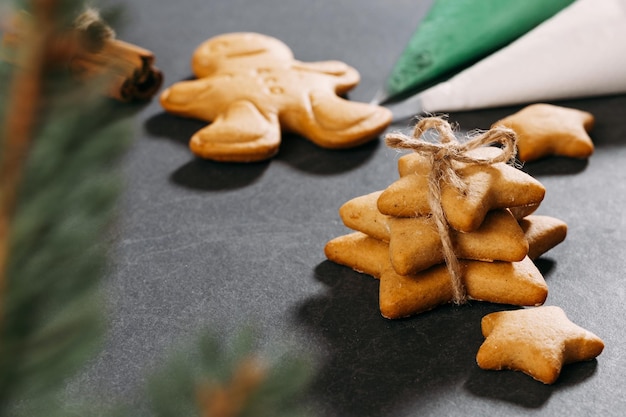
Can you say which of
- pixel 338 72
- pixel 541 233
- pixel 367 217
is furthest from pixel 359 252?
pixel 338 72

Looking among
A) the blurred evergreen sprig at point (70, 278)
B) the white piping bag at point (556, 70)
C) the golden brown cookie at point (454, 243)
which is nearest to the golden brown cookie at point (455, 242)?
the golden brown cookie at point (454, 243)

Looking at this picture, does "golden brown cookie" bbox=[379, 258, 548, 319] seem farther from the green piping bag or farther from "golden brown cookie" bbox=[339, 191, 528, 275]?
the green piping bag

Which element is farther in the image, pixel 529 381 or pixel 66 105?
pixel 529 381

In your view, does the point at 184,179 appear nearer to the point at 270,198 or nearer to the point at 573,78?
the point at 270,198

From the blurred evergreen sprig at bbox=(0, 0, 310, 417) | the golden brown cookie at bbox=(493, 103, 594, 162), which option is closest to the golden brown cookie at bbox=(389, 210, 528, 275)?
the golden brown cookie at bbox=(493, 103, 594, 162)

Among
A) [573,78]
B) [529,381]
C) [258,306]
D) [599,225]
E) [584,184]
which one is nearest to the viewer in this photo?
[529,381]

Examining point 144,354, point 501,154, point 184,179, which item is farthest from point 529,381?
point 184,179

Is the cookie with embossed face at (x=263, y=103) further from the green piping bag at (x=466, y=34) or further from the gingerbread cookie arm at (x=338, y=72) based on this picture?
the green piping bag at (x=466, y=34)
